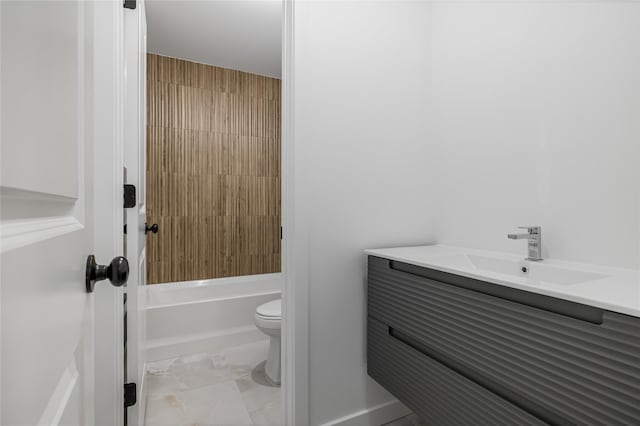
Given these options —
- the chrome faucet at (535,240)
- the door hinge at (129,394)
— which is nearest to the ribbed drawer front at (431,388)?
the chrome faucet at (535,240)

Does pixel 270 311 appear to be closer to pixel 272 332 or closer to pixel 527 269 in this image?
pixel 272 332

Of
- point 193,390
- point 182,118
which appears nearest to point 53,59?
point 193,390

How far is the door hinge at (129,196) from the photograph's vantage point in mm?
1275

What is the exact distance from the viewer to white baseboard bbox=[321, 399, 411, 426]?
158 cm

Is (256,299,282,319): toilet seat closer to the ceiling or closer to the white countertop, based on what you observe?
the white countertop

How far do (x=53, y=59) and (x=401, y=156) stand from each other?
5.20 ft

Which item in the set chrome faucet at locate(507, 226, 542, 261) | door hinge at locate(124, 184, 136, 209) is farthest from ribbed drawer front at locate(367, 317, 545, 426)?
door hinge at locate(124, 184, 136, 209)

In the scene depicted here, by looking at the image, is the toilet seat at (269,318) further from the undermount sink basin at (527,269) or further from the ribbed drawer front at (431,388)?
the undermount sink basin at (527,269)

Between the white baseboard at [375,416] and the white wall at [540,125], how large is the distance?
0.95 metres

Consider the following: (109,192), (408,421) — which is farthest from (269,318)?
(109,192)

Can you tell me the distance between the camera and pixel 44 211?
337 mm

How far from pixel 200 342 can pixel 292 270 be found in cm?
145

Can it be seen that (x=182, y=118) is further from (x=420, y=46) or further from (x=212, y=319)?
(x=420, y=46)

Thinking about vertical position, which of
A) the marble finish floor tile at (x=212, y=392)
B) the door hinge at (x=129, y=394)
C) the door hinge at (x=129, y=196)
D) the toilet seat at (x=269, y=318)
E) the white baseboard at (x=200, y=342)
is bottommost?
the marble finish floor tile at (x=212, y=392)
